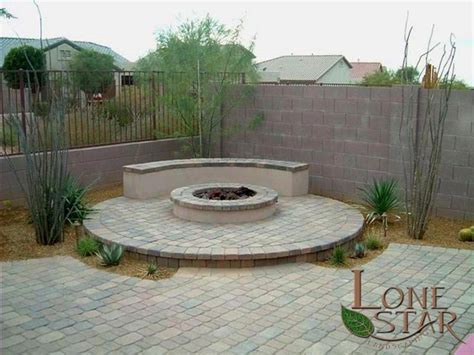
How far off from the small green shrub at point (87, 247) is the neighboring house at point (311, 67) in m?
24.2

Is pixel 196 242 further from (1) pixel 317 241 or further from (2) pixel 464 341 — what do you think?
(2) pixel 464 341

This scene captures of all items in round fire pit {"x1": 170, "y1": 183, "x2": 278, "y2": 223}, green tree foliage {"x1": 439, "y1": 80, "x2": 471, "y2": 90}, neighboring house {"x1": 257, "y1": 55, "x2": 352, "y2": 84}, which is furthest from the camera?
neighboring house {"x1": 257, "y1": 55, "x2": 352, "y2": 84}

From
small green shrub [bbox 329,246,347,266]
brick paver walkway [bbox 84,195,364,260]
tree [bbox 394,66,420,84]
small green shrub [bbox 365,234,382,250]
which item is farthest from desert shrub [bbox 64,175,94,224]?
tree [bbox 394,66,420,84]

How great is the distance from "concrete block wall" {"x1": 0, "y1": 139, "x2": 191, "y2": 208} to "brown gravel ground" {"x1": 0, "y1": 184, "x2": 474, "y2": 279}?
372 millimetres

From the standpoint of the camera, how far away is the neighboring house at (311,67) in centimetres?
2961

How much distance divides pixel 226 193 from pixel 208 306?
2.87m

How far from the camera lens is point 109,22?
7.96 m

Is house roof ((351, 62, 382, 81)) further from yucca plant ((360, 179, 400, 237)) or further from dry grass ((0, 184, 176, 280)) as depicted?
dry grass ((0, 184, 176, 280))

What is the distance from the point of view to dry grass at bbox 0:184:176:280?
5.11 m

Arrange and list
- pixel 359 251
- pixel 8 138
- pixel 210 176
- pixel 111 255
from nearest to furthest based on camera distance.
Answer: pixel 111 255 < pixel 359 251 < pixel 8 138 < pixel 210 176

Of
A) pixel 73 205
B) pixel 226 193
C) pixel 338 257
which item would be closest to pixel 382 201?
pixel 338 257

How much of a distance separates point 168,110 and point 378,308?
21.4 feet

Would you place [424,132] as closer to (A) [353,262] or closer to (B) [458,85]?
(B) [458,85]

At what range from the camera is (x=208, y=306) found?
13.9ft
